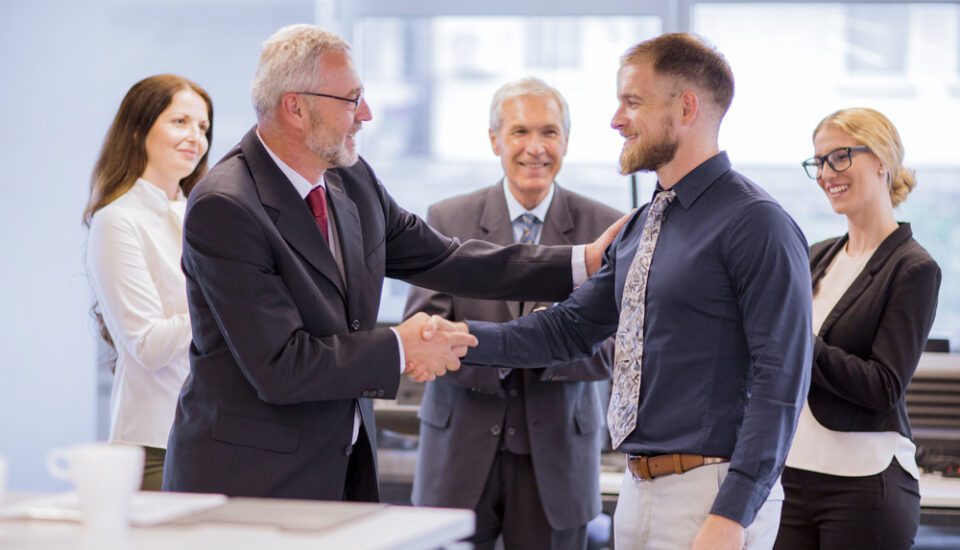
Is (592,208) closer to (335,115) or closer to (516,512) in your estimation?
(516,512)

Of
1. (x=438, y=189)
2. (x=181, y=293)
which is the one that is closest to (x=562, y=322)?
(x=181, y=293)

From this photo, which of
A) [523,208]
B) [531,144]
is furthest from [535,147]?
[523,208]

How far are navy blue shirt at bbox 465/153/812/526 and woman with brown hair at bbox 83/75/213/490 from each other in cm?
121

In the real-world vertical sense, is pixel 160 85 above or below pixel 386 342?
above

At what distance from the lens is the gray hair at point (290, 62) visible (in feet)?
7.48

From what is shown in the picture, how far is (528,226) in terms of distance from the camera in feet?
9.84

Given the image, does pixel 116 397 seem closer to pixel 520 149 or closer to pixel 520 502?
pixel 520 502

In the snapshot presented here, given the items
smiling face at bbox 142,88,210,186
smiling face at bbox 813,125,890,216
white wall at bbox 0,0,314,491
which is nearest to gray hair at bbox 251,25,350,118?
smiling face at bbox 142,88,210,186

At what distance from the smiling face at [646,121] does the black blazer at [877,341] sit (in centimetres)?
68

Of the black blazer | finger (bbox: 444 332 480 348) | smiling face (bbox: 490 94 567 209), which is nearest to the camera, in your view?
finger (bbox: 444 332 480 348)

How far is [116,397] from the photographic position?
2.75m

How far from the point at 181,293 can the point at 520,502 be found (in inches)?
39.8

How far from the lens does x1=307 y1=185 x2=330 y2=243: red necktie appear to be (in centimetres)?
226

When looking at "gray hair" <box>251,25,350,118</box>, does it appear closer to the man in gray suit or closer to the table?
the man in gray suit
